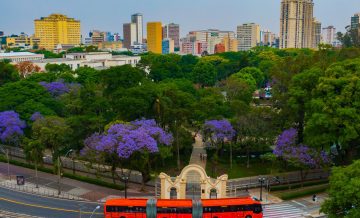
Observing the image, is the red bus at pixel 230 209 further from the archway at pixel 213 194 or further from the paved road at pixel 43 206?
the paved road at pixel 43 206

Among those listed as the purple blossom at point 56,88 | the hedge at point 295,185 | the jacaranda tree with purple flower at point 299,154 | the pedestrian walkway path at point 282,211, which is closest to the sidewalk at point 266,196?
the pedestrian walkway path at point 282,211

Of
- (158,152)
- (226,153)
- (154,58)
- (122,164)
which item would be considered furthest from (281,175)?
(154,58)

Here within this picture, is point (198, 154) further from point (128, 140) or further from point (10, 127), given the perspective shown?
point (10, 127)

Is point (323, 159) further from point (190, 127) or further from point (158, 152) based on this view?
point (190, 127)

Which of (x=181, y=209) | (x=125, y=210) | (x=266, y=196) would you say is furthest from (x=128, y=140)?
(x=266, y=196)

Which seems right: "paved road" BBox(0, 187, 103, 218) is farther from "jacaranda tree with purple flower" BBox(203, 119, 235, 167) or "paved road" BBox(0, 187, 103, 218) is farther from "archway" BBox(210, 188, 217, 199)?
"jacaranda tree with purple flower" BBox(203, 119, 235, 167)

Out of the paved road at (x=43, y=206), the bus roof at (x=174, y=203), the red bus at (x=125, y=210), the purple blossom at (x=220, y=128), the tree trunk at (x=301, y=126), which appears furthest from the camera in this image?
the purple blossom at (x=220, y=128)
